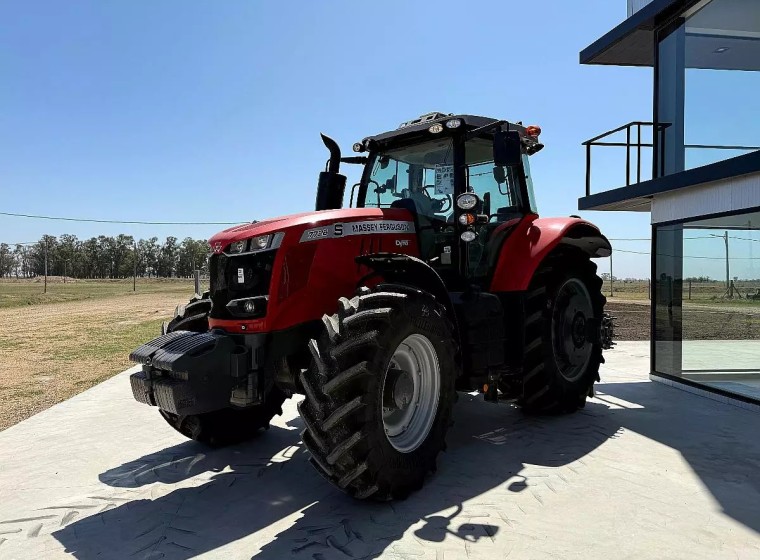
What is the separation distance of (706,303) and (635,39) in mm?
3826

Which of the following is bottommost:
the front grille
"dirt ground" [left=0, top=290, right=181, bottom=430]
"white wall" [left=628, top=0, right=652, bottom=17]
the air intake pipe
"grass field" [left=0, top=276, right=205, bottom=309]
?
"dirt ground" [left=0, top=290, right=181, bottom=430]

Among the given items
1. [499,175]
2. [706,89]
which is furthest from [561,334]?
[706,89]

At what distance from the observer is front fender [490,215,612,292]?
4859 millimetres

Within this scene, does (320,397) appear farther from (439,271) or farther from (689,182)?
(689,182)

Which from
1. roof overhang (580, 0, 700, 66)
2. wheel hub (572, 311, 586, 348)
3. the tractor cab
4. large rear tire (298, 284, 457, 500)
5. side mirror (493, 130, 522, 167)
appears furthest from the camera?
roof overhang (580, 0, 700, 66)

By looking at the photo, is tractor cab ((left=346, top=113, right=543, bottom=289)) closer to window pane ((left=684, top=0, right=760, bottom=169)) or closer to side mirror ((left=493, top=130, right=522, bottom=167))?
side mirror ((left=493, top=130, right=522, bottom=167))

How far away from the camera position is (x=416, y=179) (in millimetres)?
5016

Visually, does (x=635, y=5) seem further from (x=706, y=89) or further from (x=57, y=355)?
(x=57, y=355)

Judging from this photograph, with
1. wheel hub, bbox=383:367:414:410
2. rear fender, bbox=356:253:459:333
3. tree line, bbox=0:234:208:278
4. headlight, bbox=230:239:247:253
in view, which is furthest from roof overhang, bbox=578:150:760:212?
tree line, bbox=0:234:208:278

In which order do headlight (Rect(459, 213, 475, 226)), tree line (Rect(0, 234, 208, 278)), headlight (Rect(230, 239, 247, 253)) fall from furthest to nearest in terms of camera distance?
tree line (Rect(0, 234, 208, 278)) → headlight (Rect(459, 213, 475, 226)) → headlight (Rect(230, 239, 247, 253))

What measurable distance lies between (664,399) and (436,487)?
3.86 m

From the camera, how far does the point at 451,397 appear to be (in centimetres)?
396

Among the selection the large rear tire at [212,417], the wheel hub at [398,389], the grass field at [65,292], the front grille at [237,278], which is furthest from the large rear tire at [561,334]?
the grass field at [65,292]

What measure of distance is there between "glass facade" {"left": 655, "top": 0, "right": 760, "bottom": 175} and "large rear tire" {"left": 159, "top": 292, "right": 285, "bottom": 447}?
5962mm
